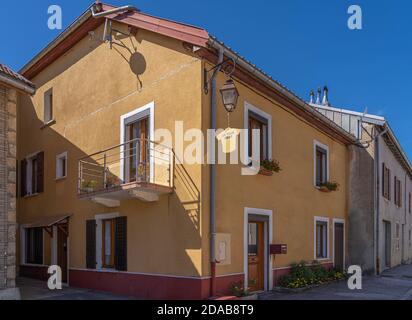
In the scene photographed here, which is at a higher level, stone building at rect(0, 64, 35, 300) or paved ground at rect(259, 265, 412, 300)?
stone building at rect(0, 64, 35, 300)

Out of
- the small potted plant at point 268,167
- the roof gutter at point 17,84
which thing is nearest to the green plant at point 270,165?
the small potted plant at point 268,167

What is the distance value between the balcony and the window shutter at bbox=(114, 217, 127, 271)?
532 mm

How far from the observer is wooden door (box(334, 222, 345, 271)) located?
640 inches

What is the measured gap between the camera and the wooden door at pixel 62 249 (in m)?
14.1

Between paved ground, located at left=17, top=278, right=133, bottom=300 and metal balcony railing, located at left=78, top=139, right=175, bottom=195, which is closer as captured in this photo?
metal balcony railing, located at left=78, top=139, right=175, bottom=195

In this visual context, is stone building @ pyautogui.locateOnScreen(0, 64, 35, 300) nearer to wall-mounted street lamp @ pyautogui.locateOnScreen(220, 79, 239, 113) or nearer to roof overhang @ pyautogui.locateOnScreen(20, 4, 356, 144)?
roof overhang @ pyautogui.locateOnScreen(20, 4, 356, 144)

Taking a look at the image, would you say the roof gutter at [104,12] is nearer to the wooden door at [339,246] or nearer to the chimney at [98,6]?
the chimney at [98,6]

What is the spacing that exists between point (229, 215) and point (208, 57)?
11.8ft

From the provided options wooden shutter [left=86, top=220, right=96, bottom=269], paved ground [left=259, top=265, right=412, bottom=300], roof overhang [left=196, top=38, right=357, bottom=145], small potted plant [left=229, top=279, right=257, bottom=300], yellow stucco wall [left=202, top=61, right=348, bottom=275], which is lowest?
paved ground [left=259, top=265, right=412, bottom=300]

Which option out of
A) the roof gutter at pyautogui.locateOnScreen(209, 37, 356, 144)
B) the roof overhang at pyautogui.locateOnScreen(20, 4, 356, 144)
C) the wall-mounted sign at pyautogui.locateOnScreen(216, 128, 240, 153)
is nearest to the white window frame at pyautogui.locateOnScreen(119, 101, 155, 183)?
the wall-mounted sign at pyautogui.locateOnScreen(216, 128, 240, 153)

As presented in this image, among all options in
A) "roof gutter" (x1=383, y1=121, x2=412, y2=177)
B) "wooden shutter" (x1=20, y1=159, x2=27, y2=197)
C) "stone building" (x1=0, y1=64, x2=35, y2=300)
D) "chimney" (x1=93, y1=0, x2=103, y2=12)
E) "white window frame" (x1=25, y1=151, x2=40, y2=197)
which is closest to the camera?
"stone building" (x1=0, y1=64, x2=35, y2=300)

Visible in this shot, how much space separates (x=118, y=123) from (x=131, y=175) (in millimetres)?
1571

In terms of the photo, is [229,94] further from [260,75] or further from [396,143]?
[396,143]

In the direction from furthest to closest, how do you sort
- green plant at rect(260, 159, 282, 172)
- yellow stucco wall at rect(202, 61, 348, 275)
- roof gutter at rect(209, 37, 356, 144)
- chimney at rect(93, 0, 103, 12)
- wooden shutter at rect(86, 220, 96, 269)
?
chimney at rect(93, 0, 103, 12) < wooden shutter at rect(86, 220, 96, 269) < green plant at rect(260, 159, 282, 172) < yellow stucco wall at rect(202, 61, 348, 275) < roof gutter at rect(209, 37, 356, 144)
